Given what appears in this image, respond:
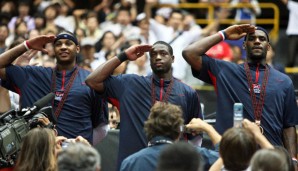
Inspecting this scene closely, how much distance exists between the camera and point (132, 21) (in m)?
18.4

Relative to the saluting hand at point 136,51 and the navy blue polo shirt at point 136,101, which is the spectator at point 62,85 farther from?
the saluting hand at point 136,51

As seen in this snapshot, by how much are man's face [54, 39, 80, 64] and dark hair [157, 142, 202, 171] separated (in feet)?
11.5

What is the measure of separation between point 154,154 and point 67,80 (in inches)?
102

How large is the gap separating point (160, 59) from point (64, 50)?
3.43 ft

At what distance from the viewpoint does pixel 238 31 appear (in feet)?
30.4

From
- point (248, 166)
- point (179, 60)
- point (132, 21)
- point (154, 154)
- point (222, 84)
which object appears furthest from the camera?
point (132, 21)

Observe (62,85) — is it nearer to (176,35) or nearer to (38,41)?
(38,41)

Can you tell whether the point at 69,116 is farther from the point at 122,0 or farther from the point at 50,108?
the point at 122,0

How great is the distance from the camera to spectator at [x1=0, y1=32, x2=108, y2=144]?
9633 mm

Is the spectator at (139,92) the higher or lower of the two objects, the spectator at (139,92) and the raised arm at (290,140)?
the higher

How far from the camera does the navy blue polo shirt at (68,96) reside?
962 centimetres

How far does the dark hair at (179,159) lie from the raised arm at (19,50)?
3579mm

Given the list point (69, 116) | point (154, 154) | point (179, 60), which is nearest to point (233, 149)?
point (154, 154)

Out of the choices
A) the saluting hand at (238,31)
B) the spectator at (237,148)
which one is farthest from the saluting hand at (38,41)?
the spectator at (237,148)
